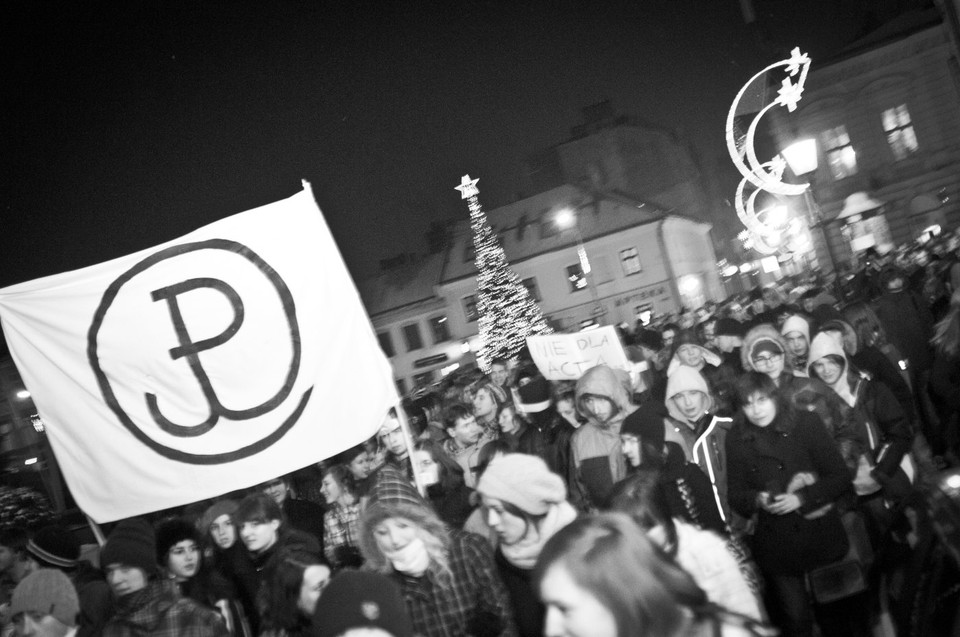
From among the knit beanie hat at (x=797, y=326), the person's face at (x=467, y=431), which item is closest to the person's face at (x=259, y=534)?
the person's face at (x=467, y=431)

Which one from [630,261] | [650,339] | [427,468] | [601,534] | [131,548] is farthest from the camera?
[630,261]

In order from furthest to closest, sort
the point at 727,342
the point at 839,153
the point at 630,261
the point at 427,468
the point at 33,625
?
the point at 630,261, the point at 839,153, the point at 727,342, the point at 427,468, the point at 33,625

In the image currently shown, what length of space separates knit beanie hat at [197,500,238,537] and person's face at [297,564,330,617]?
1613mm

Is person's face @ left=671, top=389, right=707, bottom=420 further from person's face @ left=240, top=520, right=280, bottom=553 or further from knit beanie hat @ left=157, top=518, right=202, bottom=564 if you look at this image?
knit beanie hat @ left=157, top=518, right=202, bottom=564

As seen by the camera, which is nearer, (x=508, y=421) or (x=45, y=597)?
(x=45, y=597)

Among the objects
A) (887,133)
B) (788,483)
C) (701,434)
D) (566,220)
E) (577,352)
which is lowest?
(788,483)

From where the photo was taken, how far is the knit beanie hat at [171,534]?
5.12m

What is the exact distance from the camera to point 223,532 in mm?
5812

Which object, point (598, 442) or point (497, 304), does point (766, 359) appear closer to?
point (598, 442)

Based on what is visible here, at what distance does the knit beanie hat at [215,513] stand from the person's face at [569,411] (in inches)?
123

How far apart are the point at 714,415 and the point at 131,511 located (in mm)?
3784

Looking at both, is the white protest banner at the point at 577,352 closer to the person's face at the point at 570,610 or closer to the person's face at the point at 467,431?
the person's face at the point at 467,431

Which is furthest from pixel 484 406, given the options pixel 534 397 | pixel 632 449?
pixel 632 449

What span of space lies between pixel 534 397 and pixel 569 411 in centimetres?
A: 153
